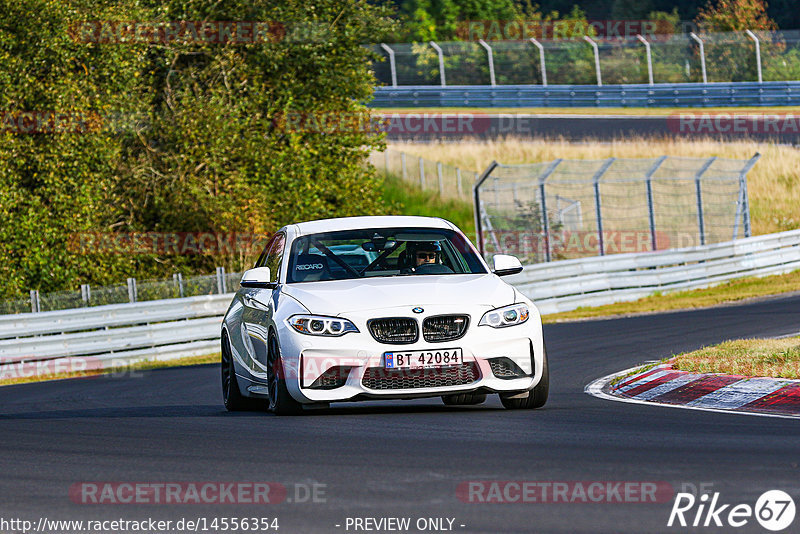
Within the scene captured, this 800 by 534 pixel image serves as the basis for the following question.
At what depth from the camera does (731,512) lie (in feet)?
19.2

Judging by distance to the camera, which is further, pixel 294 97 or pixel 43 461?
pixel 294 97

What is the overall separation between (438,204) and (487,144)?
5201mm

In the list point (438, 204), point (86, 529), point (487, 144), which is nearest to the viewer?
point (86, 529)

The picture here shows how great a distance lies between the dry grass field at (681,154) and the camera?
3878cm

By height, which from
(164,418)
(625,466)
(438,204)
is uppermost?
(625,466)

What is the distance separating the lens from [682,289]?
90.5 ft

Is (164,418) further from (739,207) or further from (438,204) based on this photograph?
(438,204)

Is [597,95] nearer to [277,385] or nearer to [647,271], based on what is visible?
[647,271]

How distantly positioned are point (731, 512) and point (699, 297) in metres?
20.9

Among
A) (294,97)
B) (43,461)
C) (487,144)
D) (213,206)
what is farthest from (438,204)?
(43,461)
